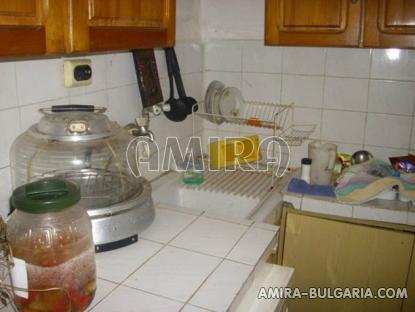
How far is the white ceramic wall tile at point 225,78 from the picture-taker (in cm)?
201

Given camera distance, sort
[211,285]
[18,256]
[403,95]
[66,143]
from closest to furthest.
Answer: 1. [18,256]
2. [211,285]
3. [66,143]
4. [403,95]

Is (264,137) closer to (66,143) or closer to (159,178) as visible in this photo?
(159,178)

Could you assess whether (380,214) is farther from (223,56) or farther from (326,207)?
(223,56)

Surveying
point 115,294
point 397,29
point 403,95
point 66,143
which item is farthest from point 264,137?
point 115,294

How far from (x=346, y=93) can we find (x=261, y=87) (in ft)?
A: 1.23

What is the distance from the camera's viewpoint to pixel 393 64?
1.73m

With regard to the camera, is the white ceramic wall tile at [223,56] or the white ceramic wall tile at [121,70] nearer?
the white ceramic wall tile at [121,70]

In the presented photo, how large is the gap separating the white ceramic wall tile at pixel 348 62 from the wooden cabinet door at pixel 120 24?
87 cm

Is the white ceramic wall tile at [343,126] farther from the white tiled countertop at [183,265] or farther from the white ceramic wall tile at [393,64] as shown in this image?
the white tiled countertop at [183,265]

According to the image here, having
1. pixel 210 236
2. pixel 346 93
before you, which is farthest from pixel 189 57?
pixel 210 236

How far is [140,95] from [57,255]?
86 centimetres

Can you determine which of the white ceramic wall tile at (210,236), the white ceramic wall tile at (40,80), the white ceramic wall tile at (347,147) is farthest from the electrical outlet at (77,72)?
the white ceramic wall tile at (347,147)

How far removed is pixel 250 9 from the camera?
1.92 metres

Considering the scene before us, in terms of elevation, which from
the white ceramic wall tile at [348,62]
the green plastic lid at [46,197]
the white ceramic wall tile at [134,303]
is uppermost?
the white ceramic wall tile at [348,62]
